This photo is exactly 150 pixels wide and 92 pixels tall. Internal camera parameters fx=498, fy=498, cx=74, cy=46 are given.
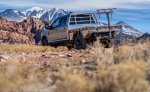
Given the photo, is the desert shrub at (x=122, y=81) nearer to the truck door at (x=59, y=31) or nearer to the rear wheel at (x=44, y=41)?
the truck door at (x=59, y=31)

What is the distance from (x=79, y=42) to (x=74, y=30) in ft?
4.51

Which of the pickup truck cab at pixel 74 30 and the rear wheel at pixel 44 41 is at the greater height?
the pickup truck cab at pixel 74 30

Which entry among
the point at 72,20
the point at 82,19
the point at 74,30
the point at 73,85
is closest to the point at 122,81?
the point at 73,85

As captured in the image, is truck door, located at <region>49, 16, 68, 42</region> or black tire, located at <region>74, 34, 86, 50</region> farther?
truck door, located at <region>49, 16, 68, 42</region>

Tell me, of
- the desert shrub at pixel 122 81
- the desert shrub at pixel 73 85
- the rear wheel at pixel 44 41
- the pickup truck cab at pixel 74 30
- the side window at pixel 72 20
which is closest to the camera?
the desert shrub at pixel 122 81

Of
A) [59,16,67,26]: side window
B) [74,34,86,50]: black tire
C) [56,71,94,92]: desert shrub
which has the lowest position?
[74,34,86,50]: black tire

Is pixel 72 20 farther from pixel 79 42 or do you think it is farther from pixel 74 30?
pixel 79 42

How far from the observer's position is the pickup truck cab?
23969mm

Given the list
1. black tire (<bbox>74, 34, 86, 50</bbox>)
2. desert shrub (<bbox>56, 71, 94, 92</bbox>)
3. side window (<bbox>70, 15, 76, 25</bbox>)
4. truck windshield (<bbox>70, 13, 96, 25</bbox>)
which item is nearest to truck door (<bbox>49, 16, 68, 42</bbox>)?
side window (<bbox>70, 15, 76, 25</bbox>)

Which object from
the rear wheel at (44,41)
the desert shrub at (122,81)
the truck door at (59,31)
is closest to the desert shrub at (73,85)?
the desert shrub at (122,81)

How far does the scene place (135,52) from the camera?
42.0ft

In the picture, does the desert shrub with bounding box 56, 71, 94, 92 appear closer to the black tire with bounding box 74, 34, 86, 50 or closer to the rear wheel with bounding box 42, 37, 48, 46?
the black tire with bounding box 74, 34, 86, 50

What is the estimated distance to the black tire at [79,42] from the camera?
78.2ft

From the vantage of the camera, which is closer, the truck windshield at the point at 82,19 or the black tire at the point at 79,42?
the black tire at the point at 79,42
